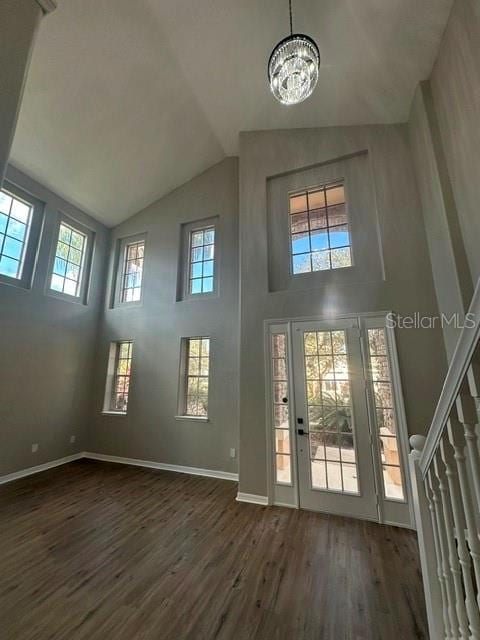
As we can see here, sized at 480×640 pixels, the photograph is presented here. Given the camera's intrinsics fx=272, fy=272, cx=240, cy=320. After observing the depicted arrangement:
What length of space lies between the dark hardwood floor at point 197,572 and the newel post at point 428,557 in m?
0.61

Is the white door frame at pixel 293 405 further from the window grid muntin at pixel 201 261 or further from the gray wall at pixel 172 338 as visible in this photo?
the window grid muntin at pixel 201 261

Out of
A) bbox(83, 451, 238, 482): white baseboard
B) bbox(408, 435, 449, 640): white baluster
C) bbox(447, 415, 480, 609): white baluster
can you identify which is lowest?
bbox(83, 451, 238, 482): white baseboard

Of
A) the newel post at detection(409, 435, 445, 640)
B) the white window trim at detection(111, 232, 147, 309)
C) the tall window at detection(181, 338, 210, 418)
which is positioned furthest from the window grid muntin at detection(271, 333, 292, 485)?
the white window trim at detection(111, 232, 147, 309)

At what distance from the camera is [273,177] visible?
14.1ft

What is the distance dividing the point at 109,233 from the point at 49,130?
92.3 inches

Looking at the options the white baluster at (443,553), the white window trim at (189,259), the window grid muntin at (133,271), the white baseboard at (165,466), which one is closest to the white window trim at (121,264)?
the window grid muntin at (133,271)

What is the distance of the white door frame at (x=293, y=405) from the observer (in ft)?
9.68

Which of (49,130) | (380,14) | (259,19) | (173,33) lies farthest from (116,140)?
(380,14)

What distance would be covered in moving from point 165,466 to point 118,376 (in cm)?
199

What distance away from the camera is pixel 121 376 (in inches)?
213

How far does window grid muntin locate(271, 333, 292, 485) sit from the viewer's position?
3.38 metres

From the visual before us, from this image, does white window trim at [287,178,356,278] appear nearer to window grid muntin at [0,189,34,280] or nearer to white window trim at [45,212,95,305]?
white window trim at [45,212,95,305]

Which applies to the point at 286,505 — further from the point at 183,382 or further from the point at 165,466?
the point at 183,382

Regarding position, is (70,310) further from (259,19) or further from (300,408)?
(259,19)
